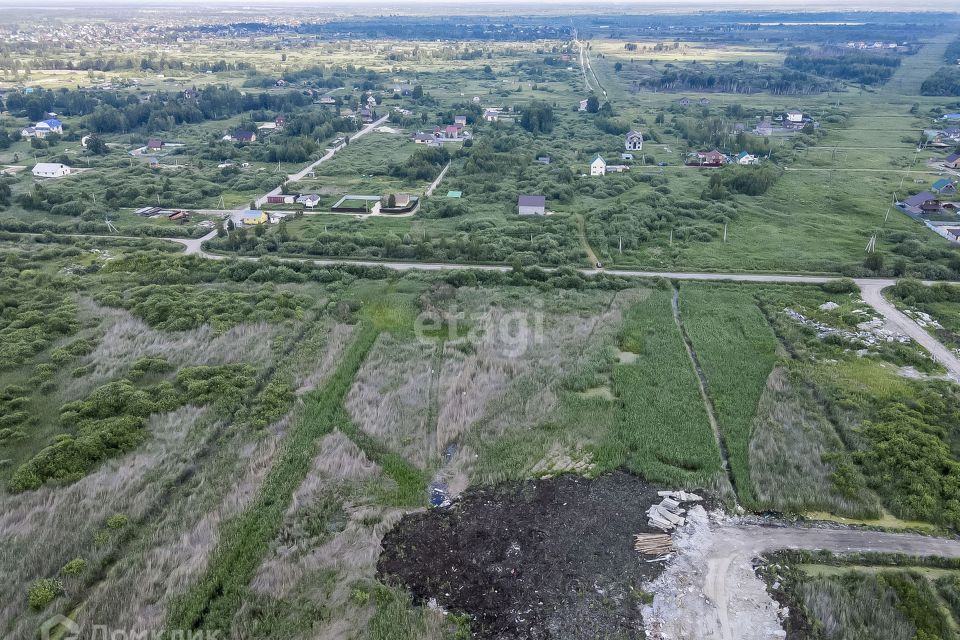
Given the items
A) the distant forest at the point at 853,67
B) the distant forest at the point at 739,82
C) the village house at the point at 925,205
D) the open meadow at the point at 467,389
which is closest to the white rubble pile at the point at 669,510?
the open meadow at the point at 467,389

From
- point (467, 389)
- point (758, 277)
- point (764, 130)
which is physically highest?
point (764, 130)

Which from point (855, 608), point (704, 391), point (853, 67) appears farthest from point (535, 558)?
point (853, 67)

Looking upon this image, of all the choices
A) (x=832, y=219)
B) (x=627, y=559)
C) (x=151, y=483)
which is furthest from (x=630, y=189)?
(x=151, y=483)

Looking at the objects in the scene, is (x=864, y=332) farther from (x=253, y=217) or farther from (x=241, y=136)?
(x=241, y=136)

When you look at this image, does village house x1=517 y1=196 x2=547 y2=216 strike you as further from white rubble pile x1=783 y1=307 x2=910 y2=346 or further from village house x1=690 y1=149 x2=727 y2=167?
village house x1=690 y1=149 x2=727 y2=167

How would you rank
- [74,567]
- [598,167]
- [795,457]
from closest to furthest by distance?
[74,567], [795,457], [598,167]

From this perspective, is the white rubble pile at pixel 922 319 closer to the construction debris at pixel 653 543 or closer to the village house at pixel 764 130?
the construction debris at pixel 653 543

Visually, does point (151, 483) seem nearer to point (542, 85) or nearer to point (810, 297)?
point (810, 297)

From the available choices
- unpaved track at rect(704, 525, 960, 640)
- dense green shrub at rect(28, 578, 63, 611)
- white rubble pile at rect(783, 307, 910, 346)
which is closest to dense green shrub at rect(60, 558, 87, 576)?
dense green shrub at rect(28, 578, 63, 611)

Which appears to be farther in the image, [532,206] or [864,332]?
[532,206]
